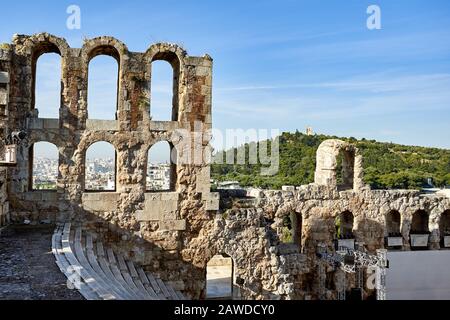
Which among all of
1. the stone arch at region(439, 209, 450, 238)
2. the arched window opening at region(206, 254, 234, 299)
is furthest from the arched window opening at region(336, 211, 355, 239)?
the arched window opening at region(206, 254, 234, 299)

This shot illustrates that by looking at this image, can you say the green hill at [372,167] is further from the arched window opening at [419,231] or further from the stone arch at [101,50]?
the stone arch at [101,50]

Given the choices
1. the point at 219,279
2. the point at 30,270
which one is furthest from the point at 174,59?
the point at 219,279

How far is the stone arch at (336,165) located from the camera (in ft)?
55.6

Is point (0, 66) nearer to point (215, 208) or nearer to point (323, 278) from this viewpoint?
point (215, 208)

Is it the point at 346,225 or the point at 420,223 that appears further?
the point at 420,223

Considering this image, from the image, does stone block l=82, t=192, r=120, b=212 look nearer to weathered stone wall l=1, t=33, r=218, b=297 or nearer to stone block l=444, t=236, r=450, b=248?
weathered stone wall l=1, t=33, r=218, b=297

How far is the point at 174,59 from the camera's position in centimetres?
1395

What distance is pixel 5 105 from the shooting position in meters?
12.0

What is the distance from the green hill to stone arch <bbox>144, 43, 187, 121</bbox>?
23.1 metres

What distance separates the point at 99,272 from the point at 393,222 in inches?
539

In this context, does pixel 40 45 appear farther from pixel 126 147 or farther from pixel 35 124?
pixel 126 147

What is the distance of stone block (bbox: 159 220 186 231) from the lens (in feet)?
43.4
